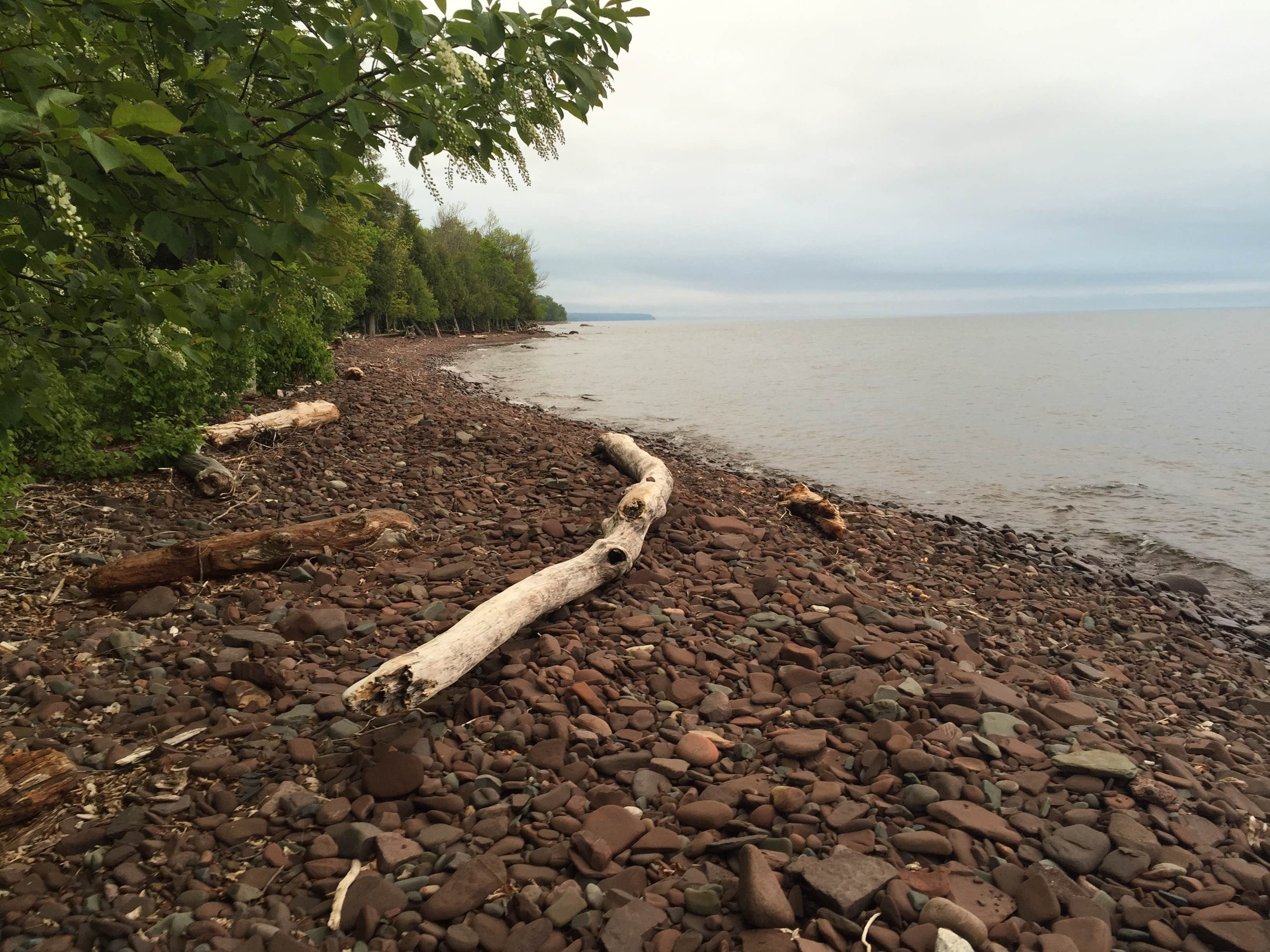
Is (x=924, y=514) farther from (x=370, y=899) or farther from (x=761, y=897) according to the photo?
(x=370, y=899)

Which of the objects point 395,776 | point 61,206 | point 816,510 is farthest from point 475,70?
point 816,510

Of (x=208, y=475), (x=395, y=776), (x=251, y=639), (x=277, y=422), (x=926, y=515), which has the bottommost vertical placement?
(x=926, y=515)

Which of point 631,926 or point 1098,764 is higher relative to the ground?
point 631,926

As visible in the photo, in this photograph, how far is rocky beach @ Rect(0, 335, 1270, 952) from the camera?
10.8 ft

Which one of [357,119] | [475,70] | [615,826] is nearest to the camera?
[357,119]

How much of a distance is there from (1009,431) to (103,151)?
27032 millimetres

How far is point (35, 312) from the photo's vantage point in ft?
11.5

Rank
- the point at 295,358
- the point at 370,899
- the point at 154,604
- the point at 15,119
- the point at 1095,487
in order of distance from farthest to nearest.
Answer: the point at 1095,487, the point at 295,358, the point at 154,604, the point at 370,899, the point at 15,119

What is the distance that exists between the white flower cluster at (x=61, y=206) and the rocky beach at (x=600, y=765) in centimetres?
288

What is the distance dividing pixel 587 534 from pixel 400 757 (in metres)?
4.14

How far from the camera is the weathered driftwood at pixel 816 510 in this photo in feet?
33.2

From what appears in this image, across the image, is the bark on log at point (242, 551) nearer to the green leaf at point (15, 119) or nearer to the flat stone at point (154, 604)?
the flat stone at point (154, 604)

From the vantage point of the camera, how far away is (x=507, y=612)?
5551 mm

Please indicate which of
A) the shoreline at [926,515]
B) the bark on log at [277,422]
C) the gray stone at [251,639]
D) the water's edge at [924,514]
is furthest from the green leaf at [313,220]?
the water's edge at [924,514]
